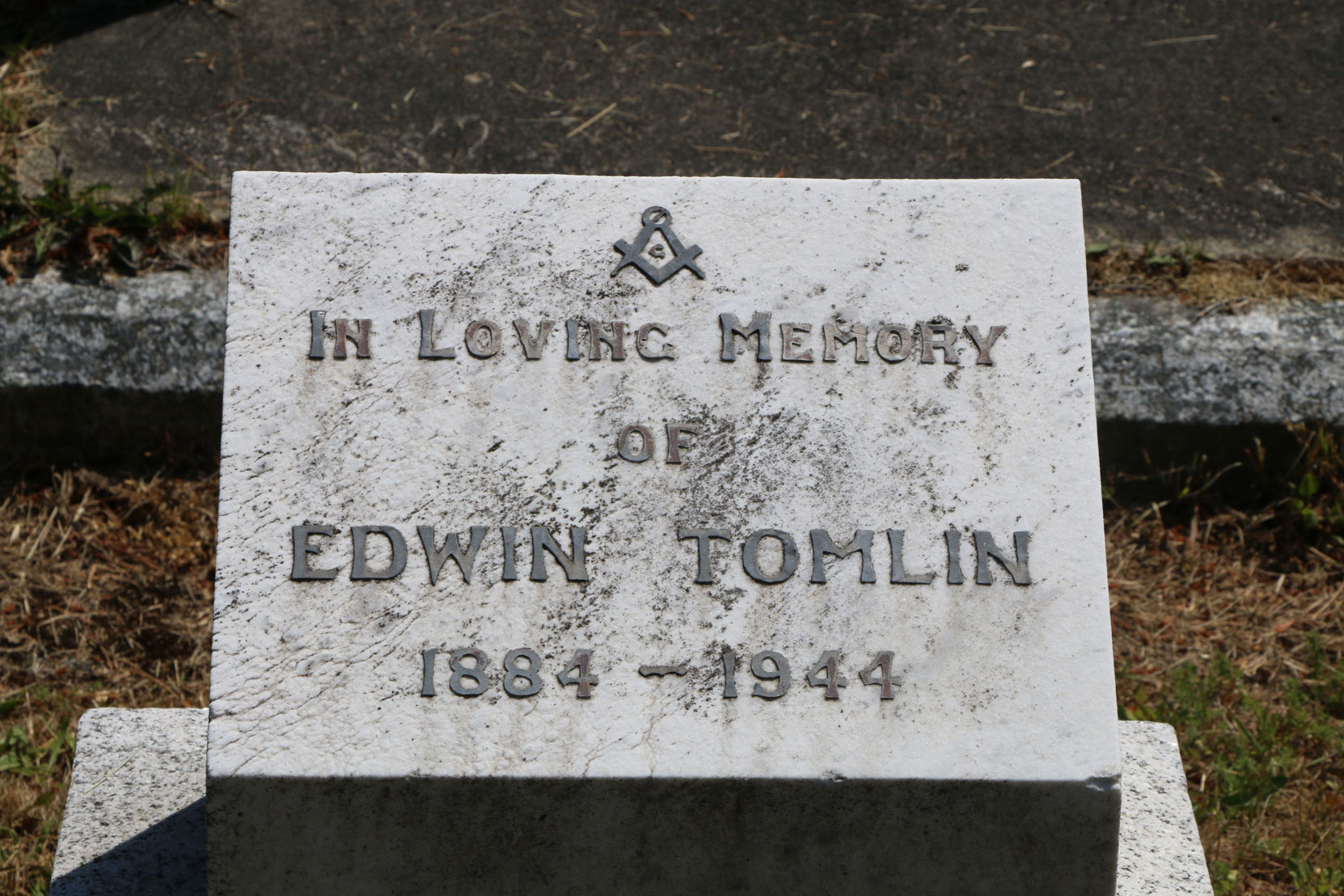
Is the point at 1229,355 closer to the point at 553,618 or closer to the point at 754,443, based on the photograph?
the point at 754,443

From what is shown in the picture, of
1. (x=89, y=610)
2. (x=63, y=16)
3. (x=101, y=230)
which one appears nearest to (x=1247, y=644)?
(x=89, y=610)

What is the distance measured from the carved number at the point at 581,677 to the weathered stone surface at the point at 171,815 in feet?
2.69

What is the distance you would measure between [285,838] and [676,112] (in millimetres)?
2783

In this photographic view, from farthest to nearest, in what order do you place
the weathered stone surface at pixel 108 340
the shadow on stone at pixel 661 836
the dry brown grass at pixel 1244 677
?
1. the weathered stone surface at pixel 108 340
2. the dry brown grass at pixel 1244 677
3. the shadow on stone at pixel 661 836

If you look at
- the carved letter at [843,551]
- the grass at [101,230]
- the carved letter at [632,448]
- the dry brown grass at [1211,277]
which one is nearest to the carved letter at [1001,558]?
the carved letter at [843,551]

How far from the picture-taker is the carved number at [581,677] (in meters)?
1.79

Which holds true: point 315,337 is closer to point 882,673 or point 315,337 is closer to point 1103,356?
point 882,673

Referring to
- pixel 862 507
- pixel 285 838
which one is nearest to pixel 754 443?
pixel 862 507

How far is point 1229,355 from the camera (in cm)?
337

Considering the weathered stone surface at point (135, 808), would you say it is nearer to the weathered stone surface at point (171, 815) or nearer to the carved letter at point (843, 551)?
the weathered stone surface at point (171, 815)

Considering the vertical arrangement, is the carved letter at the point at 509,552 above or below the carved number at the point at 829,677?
above

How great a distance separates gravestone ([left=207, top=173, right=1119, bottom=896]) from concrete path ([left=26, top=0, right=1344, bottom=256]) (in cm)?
190

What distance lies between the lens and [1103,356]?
3.38 metres

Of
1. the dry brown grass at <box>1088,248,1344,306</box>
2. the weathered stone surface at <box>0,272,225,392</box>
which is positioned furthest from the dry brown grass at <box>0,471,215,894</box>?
the dry brown grass at <box>1088,248,1344,306</box>
